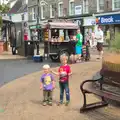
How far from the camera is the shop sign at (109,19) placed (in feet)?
123

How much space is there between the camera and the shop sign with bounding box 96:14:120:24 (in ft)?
123

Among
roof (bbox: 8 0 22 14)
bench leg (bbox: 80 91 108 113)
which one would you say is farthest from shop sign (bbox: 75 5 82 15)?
bench leg (bbox: 80 91 108 113)

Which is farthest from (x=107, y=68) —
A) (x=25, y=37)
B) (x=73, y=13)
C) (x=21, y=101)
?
(x=73, y=13)

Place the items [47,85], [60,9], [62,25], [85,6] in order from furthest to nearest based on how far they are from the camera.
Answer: [60,9] → [85,6] → [62,25] → [47,85]

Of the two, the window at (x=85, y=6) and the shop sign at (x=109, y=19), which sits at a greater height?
the window at (x=85, y=6)

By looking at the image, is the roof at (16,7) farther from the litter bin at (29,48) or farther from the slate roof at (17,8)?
the litter bin at (29,48)

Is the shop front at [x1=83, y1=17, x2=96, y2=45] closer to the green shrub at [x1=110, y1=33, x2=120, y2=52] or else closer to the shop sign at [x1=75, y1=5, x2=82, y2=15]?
the shop sign at [x1=75, y1=5, x2=82, y2=15]

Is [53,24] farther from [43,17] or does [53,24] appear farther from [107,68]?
[43,17]

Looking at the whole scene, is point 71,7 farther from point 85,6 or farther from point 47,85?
point 47,85

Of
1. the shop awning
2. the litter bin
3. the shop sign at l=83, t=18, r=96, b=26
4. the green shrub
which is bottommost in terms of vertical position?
the litter bin

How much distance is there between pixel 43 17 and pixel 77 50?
3316cm

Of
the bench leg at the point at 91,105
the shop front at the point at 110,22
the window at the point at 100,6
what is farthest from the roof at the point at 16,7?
the bench leg at the point at 91,105

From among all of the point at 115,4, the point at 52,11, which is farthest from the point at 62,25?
the point at 52,11

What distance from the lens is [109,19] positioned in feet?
126
